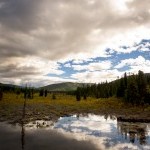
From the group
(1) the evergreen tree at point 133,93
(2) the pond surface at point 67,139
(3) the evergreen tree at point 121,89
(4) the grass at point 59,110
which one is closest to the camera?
(2) the pond surface at point 67,139

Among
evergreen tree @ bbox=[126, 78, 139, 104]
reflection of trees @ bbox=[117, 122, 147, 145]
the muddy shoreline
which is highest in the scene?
evergreen tree @ bbox=[126, 78, 139, 104]

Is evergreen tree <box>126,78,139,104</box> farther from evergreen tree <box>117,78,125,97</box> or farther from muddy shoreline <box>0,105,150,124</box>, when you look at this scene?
muddy shoreline <box>0,105,150,124</box>

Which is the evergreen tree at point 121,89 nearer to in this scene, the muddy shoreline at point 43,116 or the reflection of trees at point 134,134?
the muddy shoreline at point 43,116

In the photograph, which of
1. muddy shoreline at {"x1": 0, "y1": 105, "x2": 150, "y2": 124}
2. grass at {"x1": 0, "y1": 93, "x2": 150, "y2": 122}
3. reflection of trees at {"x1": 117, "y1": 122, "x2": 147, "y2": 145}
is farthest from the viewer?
grass at {"x1": 0, "y1": 93, "x2": 150, "y2": 122}

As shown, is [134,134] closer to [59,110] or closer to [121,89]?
[59,110]

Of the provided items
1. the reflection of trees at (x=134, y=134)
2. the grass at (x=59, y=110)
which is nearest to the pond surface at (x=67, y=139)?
the reflection of trees at (x=134, y=134)

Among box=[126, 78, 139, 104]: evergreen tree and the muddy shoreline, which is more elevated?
box=[126, 78, 139, 104]: evergreen tree

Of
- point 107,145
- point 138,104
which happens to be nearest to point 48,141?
point 107,145

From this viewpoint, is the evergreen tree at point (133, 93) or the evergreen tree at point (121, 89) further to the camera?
the evergreen tree at point (121, 89)

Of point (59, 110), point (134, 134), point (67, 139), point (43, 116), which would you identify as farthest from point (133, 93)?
point (67, 139)

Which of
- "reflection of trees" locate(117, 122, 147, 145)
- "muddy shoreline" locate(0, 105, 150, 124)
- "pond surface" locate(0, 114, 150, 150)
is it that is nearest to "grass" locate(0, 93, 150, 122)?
"muddy shoreline" locate(0, 105, 150, 124)

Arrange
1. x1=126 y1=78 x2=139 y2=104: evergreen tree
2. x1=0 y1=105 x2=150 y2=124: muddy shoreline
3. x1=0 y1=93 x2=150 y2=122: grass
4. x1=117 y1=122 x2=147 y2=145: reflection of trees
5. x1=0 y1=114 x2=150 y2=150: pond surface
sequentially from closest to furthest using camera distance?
1. x1=0 y1=114 x2=150 y2=150: pond surface
2. x1=117 y1=122 x2=147 y2=145: reflection of trees
3. x1=0 y1=105 x2=150 y2=124: muddy shoreline
4. x1=0 y1=93 x2=150 y2=122: grass
5. x1=126 y1=78 x2=139 y2=104: evergreen tree

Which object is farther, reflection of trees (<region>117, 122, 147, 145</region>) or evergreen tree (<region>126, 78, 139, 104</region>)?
evergreen tree (<region>126, 78, 139, 104</region>)

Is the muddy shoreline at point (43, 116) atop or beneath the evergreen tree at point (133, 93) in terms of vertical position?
beneath
